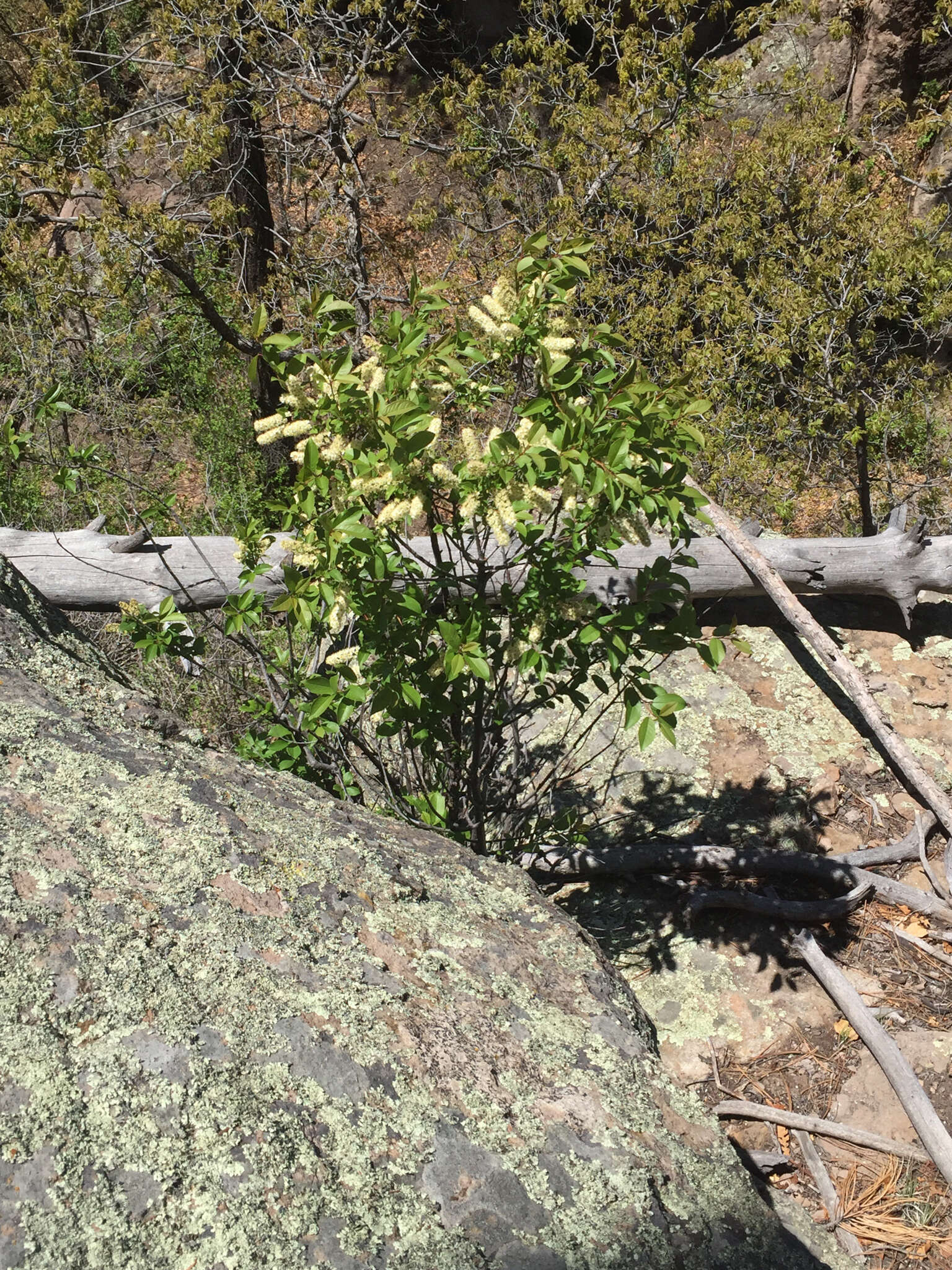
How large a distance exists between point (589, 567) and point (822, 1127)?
2734mm

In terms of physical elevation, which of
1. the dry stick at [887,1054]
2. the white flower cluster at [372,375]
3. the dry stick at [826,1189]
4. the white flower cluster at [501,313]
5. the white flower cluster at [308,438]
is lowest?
the dry stick at [826,1189]

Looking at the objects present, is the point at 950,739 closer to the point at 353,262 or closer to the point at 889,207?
the point at 889,207

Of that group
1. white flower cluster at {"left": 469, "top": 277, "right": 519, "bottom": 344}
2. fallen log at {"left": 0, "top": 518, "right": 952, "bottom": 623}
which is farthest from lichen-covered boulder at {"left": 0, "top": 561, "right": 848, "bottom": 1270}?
fallen log at {"left": 0, "top": 518, "right": 952, "bottom": 623}

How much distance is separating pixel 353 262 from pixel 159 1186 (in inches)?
259

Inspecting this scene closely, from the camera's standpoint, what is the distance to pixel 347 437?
228 centimetres

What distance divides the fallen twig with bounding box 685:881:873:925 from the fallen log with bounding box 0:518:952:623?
1774 mm

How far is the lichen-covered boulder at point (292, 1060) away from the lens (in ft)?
3.49

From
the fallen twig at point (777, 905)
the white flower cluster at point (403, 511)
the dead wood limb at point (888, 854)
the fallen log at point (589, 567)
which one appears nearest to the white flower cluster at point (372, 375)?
the white flower cluster at point (403, 511)

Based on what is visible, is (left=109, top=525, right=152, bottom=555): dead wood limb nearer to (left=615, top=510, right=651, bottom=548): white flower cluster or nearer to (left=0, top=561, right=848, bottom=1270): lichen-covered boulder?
(left=0, top=561, right=848, bottom=1270): lichen-covered boulder

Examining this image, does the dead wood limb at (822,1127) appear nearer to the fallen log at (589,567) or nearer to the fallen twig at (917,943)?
the fallen twig at (917,943)

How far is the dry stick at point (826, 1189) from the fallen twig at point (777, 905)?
2.55 ft

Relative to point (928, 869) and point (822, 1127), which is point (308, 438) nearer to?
point (822, 1127)

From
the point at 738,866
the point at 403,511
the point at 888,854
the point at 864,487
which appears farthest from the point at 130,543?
the point at 864,487

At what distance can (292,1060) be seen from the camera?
1248 millimetres
